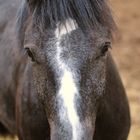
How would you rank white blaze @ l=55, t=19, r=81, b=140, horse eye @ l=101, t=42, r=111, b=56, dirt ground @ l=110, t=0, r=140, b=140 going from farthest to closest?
dirt ground @ l=110, t=0, r=140, b=140, horse eye @ l=101, t=42, r=111, b=56, white blaze @ l=55, t=19, r=81, b=140

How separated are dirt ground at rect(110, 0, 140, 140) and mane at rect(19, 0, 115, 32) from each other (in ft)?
8.03

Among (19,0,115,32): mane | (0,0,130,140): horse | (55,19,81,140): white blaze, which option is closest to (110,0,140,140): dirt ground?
(0,0,130,140): horse

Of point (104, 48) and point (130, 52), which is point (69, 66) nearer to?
point (104, 48)

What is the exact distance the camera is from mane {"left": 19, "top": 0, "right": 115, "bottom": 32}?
11.8 ft

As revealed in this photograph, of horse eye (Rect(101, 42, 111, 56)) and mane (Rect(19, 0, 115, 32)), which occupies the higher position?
mane (Rect(19, 0, 115, 32))

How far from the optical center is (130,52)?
9.16 m

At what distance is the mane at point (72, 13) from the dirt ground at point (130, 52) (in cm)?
245

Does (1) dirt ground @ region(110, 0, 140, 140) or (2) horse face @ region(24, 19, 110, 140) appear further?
(1) dirt ground @ region(110, 0, 140, 140)

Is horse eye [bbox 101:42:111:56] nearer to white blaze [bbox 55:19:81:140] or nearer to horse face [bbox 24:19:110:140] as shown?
horse face [bbox 24:19:110:140]

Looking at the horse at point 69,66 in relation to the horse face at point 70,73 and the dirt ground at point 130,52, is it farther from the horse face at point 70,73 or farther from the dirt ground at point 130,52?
the dirt ground at point 130,52

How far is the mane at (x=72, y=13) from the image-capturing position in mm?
3586

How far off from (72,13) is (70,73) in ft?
1.33

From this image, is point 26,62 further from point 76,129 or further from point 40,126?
point 76,129

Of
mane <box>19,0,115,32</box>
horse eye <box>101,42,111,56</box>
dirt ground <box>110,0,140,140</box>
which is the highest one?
mane <box>19,0,115,32</box>
